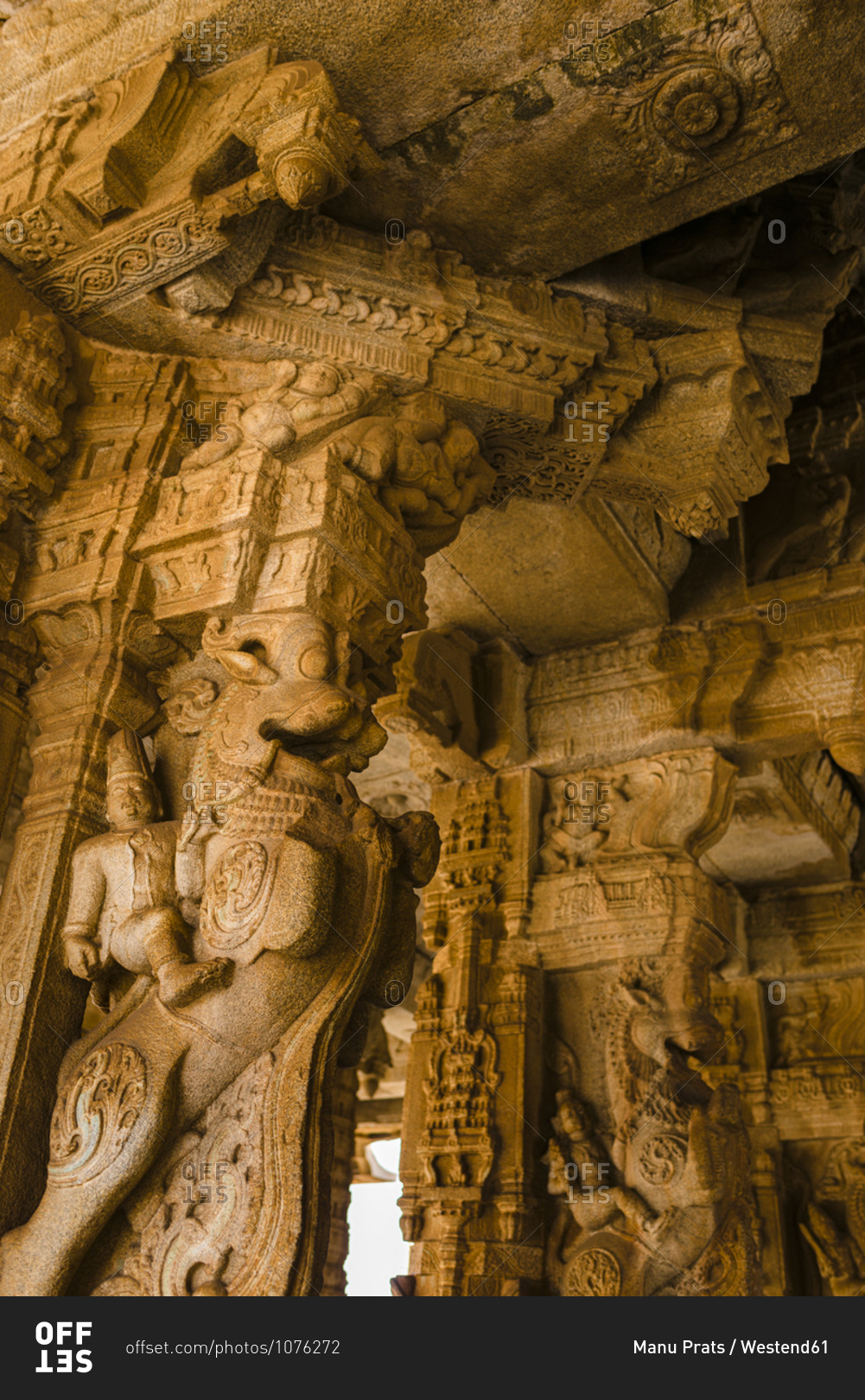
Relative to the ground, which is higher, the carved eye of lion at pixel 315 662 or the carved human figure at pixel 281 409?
the carved human figure at pixel 281 409

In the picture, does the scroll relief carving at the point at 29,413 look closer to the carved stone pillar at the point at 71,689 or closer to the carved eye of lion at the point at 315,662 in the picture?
the carved stone pillar at the point at 71,689

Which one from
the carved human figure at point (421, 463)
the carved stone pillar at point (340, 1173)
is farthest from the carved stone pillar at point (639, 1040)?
the carved stone pillar at point (340, 1173)

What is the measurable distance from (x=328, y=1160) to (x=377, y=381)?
7.74ft

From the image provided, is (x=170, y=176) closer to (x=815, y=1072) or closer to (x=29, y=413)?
(x=29, y=413)

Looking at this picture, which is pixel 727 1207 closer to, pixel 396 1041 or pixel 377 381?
pixel 377 381

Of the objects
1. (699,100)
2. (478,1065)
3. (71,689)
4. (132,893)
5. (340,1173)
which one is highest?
(699,100)

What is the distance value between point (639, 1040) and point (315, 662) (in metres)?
2.94

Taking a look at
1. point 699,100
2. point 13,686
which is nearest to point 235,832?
point 13,686

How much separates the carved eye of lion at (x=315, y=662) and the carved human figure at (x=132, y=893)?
51 cm

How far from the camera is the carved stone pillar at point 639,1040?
484cm

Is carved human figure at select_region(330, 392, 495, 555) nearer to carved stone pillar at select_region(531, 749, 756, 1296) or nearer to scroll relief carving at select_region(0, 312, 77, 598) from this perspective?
scroll relief carving at select_region(0, 312, 77, 598)

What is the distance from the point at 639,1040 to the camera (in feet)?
17.3

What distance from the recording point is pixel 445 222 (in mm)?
3984

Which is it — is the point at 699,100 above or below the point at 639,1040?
above
